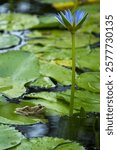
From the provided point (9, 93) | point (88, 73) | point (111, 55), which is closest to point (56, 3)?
point (88, 73)

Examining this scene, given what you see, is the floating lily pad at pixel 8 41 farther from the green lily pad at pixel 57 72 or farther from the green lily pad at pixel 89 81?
the green lily pad at pixel 89 81

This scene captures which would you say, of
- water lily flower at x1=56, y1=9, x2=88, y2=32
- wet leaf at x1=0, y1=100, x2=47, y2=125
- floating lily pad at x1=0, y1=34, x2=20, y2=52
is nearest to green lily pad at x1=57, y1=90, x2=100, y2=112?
wet leaf at x1=0, y1=100, x2=47, y2=125

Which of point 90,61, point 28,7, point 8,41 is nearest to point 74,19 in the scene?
point 90,61

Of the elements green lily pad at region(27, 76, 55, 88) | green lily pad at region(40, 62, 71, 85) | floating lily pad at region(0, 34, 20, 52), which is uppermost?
floating lily pad at region(0, 34, 20, 52)

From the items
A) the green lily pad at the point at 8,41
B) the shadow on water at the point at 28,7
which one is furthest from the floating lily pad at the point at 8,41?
the shadow on water at the point at 28,7

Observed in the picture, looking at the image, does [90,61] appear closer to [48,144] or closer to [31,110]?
[31,110]

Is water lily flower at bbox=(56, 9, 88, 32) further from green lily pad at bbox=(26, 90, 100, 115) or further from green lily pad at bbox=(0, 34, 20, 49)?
green lily pad at bbox=(0, 34, 20, 49)
